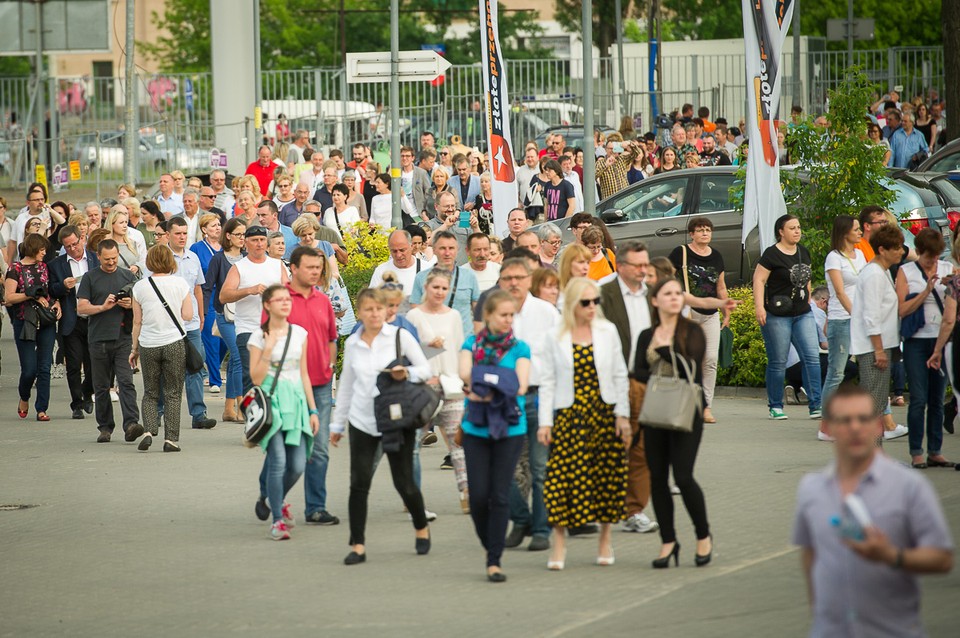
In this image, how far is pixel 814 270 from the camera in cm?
1534

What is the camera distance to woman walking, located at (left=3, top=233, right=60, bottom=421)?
14.6m

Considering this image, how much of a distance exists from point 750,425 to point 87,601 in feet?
22.0

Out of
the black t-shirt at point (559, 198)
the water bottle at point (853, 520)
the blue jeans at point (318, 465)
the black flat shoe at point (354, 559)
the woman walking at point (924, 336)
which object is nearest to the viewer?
the water bottle at point (853, 520)

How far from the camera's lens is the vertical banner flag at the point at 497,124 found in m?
17.2

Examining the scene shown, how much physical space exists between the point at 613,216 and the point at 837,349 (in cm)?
596

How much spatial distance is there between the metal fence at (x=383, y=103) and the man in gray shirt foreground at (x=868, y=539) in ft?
88.4

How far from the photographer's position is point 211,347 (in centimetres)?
1541

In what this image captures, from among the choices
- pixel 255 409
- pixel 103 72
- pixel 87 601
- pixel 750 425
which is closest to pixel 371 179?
pixel 750 425

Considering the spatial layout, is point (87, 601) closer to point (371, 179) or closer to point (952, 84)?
point (371, 179)

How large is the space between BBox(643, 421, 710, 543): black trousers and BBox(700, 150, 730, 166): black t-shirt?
54.3 ft

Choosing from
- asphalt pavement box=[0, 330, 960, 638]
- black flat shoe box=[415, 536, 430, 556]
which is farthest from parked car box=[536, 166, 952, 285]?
black flat shoe box=[415, 536, 430, 556]

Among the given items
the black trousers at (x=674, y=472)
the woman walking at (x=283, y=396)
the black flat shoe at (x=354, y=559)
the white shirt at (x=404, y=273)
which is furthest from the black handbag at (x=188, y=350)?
the black trousers at (x=674, y=472)

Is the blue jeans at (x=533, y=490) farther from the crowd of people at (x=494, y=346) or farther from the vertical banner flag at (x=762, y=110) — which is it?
the vertical banner flag at (x=762, y=110)

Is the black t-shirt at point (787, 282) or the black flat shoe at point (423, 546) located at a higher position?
the black t-shirt at point (787, 282)
